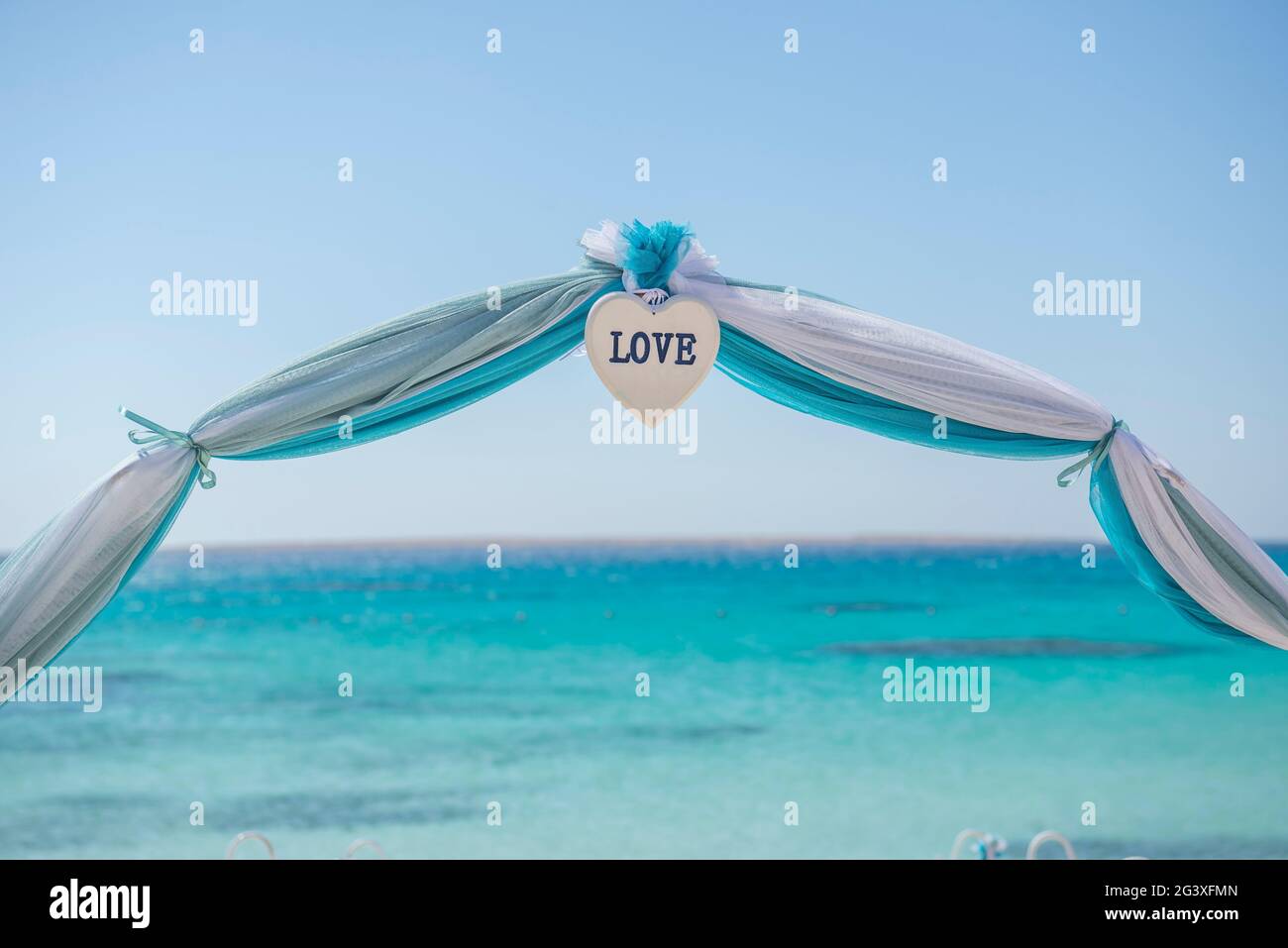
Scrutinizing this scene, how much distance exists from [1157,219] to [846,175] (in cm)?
163

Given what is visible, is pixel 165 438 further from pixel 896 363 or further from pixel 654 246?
pixel 896 363

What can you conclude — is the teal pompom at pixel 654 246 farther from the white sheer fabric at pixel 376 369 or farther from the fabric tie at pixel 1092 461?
the fabric tie at pixel 1092 461

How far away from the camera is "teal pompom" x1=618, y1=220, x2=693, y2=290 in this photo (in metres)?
2.69

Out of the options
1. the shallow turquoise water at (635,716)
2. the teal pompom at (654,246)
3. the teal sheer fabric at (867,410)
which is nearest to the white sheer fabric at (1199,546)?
the teal sheer fabric at (867,410)

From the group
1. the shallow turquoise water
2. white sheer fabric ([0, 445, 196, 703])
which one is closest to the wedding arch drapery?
white sheer fabric ([0, 445, 196, 703])

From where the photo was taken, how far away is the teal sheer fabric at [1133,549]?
2805 mm

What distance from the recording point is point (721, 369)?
2854mm

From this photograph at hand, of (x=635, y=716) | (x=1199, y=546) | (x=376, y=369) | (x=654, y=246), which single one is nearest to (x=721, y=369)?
(x=654, y=246)

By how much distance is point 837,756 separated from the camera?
27.6ft

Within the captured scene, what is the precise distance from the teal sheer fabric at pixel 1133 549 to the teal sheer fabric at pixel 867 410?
0.32 ft

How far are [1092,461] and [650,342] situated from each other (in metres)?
1.12

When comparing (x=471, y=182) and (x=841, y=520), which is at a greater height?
(x=471, y=182)
